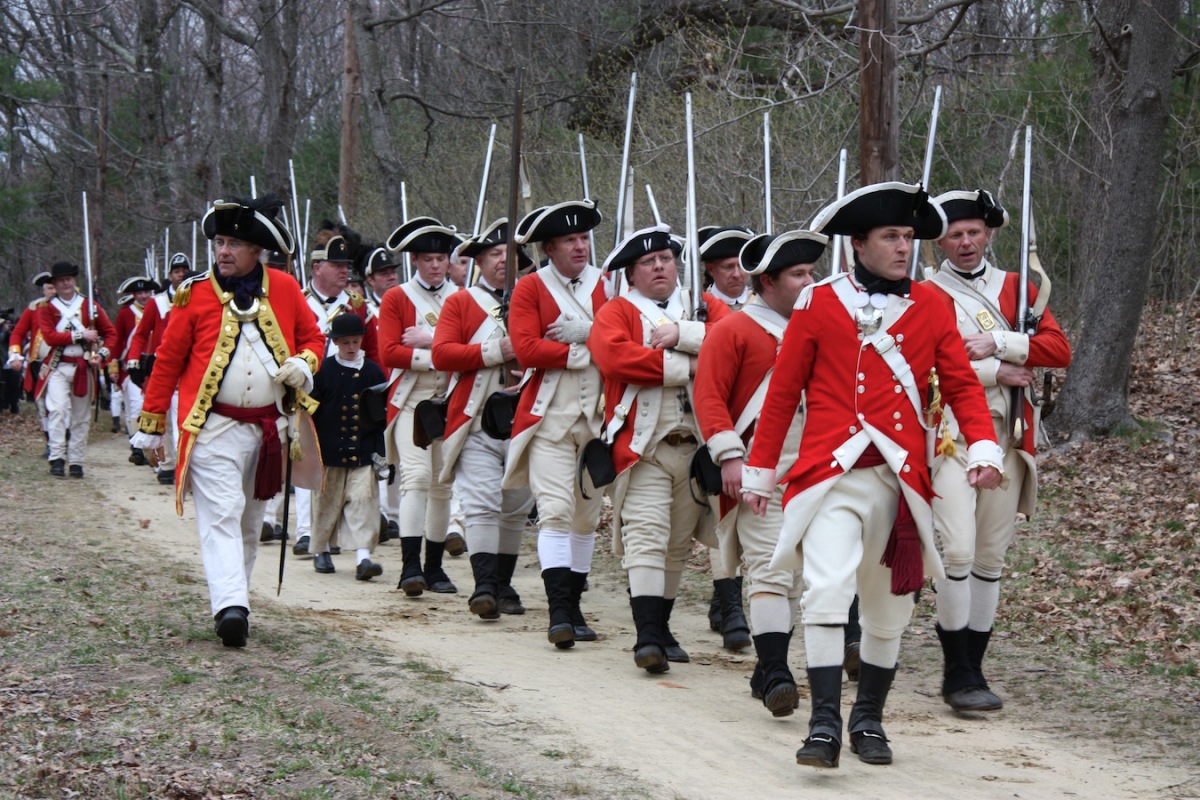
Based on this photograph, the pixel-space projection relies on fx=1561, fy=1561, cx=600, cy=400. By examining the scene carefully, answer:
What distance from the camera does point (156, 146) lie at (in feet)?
103

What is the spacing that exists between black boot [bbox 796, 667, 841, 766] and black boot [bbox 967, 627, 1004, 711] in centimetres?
147

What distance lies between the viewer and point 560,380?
8.48 meters

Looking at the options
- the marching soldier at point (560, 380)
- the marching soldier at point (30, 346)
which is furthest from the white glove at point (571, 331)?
the marching soldier at point (30, 346)

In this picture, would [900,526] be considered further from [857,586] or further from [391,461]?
[391,461]

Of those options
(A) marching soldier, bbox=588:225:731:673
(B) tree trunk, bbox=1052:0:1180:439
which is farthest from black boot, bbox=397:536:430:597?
(B) tree trunk, bbox=1052:0:1180:439

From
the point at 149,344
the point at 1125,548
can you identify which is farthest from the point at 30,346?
the point at 1125,548

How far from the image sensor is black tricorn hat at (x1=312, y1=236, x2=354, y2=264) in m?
12.1

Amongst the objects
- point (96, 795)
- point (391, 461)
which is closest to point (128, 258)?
point (391, 461)

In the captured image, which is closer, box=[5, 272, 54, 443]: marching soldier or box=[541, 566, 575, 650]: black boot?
box=[541, 566, 575, 650]: black boot

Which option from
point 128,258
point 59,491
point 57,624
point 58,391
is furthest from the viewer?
point 128,258

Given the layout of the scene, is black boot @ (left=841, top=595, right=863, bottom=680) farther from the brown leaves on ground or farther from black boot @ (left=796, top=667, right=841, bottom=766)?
black boot @ (left=796, top=667, right=841, bottom=766)

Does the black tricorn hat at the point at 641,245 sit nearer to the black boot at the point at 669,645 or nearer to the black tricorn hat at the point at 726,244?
the black tricorn hat at the point at 726,244

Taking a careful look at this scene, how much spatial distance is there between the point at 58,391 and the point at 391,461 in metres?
7.72

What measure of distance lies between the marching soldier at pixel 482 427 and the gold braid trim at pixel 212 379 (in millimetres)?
1892
